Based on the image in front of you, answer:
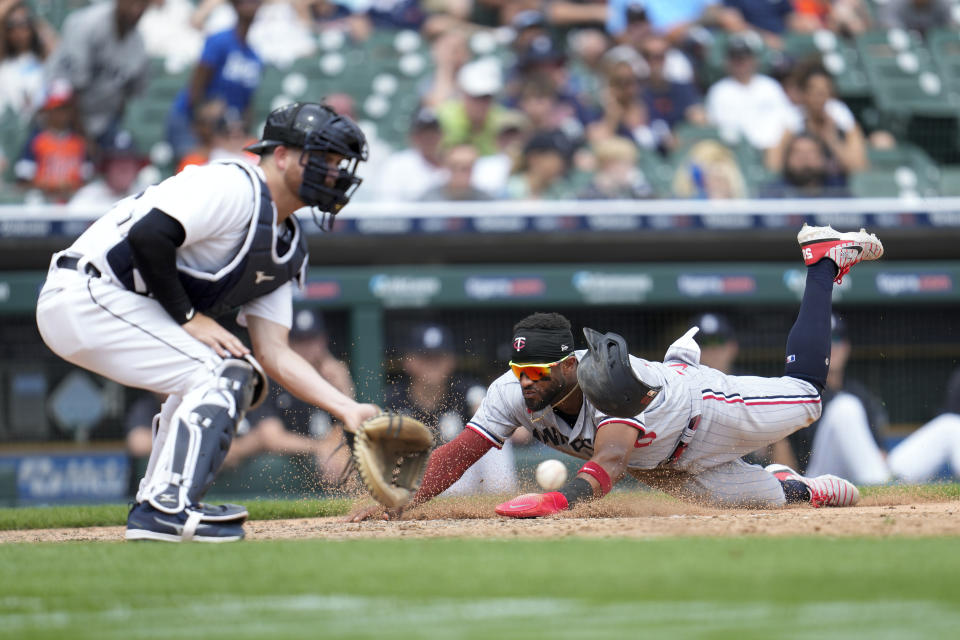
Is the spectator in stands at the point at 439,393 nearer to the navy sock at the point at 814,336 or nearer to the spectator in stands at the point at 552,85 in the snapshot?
the navy sock at the point at 814,336

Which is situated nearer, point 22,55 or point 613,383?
point 613,383

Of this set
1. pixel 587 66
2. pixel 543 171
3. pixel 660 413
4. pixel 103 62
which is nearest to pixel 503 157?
pixel 543 171

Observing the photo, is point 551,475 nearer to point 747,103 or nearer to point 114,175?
point 114,175

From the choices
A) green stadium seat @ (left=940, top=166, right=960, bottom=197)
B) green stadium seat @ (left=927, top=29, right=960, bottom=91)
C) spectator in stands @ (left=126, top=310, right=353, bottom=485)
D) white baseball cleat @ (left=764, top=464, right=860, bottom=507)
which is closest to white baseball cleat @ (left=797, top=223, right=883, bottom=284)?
white baseball cleat @ (left=764, top=464, right=860, bottom=507)

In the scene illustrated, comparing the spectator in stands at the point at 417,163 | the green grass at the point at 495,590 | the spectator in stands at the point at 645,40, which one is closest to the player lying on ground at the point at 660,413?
the green grass at the point at 495,590

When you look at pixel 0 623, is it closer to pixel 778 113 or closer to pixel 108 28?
pixel 108 28

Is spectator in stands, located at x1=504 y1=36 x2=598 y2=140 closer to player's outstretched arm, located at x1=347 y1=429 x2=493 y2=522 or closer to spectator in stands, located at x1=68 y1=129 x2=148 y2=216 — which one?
spectator in stands, located at x1=68 y1=129 x2=148 y2=216

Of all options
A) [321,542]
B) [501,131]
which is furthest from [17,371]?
[321,542]
